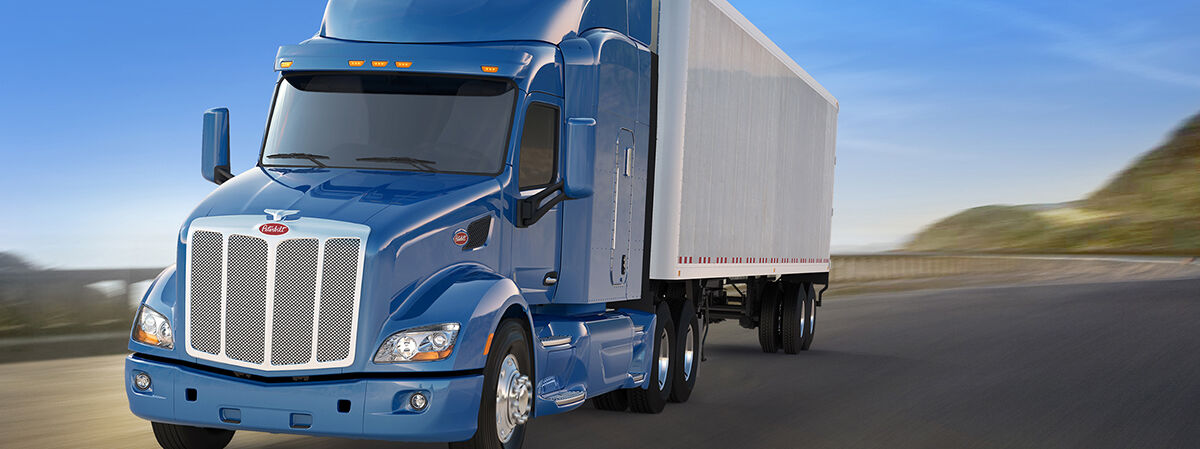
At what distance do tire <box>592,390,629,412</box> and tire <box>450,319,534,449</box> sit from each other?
312 centimetres

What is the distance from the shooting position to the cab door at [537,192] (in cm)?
877

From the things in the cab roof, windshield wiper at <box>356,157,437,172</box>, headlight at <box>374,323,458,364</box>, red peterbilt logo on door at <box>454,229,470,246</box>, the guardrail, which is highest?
the cab roof

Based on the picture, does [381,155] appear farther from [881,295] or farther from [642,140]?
[881,295]

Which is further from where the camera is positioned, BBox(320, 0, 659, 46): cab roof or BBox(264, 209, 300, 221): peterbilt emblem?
BBox(320, 0, 659, 46): cab roof

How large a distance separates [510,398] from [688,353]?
4.91 metres

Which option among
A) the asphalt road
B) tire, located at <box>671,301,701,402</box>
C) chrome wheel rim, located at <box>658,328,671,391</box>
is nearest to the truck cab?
chrome wheel rim, located at <box>658,328,671,391</box>

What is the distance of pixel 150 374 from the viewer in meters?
7.40

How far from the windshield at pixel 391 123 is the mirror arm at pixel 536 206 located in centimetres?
34

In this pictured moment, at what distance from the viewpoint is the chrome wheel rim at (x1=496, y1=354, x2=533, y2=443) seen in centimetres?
795

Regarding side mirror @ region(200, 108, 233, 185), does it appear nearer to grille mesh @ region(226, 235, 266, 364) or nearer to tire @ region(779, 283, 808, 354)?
grille mesh @ region(226, 235, 266, 364)

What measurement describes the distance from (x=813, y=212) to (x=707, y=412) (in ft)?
26.9

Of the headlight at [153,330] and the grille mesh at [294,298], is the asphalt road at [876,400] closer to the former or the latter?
the headlight at [153,330]

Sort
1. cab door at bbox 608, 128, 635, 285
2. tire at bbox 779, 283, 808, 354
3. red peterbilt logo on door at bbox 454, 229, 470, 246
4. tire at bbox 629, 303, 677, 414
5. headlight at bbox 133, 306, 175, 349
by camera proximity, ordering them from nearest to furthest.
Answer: headlight at bbox 133, 306, 175, 349 < red peterbilt logo on door at bbox 454, 229, 470, 246 < cab door at bbox 608, 128, 635, 285 < tire at bbox 629, 303, 677, 414 < tire at bbox 779, 283, 808, 354

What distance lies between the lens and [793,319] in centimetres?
1827
